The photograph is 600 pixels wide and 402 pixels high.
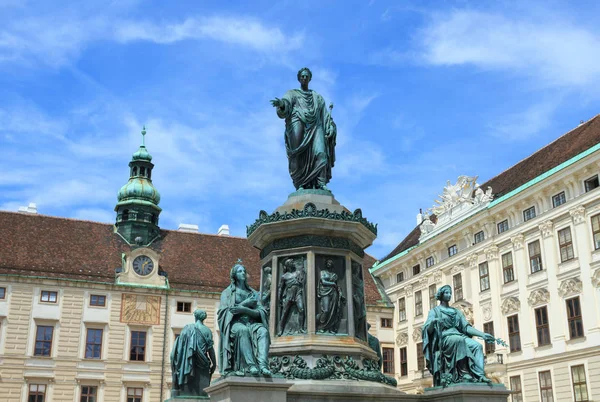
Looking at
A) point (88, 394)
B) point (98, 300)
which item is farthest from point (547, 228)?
point (88, 394)

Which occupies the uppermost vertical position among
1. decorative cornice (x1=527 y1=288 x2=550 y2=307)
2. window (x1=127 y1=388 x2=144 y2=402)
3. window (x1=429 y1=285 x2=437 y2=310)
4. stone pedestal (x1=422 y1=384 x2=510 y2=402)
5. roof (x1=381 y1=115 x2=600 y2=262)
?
roof (x1=381 y1=115 x2=600 y2=262)

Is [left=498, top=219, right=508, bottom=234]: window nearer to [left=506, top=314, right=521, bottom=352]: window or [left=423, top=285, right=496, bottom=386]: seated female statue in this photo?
[left=506, top=314, right=521, bottom=352]: window

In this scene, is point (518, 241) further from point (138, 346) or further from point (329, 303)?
point (329, 303)

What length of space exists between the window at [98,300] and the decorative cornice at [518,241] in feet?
78.1

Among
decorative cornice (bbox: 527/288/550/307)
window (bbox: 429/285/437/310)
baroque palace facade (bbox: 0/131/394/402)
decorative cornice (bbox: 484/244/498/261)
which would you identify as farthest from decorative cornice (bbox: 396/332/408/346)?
decorative cornice (bbox: 527/288/550/307)

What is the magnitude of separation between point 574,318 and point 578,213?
14.7 ft

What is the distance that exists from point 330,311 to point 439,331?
1.65 metres

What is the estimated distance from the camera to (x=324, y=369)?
32.3 ft

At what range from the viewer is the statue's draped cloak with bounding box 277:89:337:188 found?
11.8m

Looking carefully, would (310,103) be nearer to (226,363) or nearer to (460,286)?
(226,363)

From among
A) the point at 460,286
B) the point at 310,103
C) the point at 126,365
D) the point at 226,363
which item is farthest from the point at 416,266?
the point at 226,363

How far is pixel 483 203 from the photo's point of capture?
36.4 m

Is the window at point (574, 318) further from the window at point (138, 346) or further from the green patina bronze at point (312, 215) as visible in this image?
the window at point (138, 346)

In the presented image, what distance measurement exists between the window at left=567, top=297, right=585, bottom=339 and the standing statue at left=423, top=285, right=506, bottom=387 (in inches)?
828
